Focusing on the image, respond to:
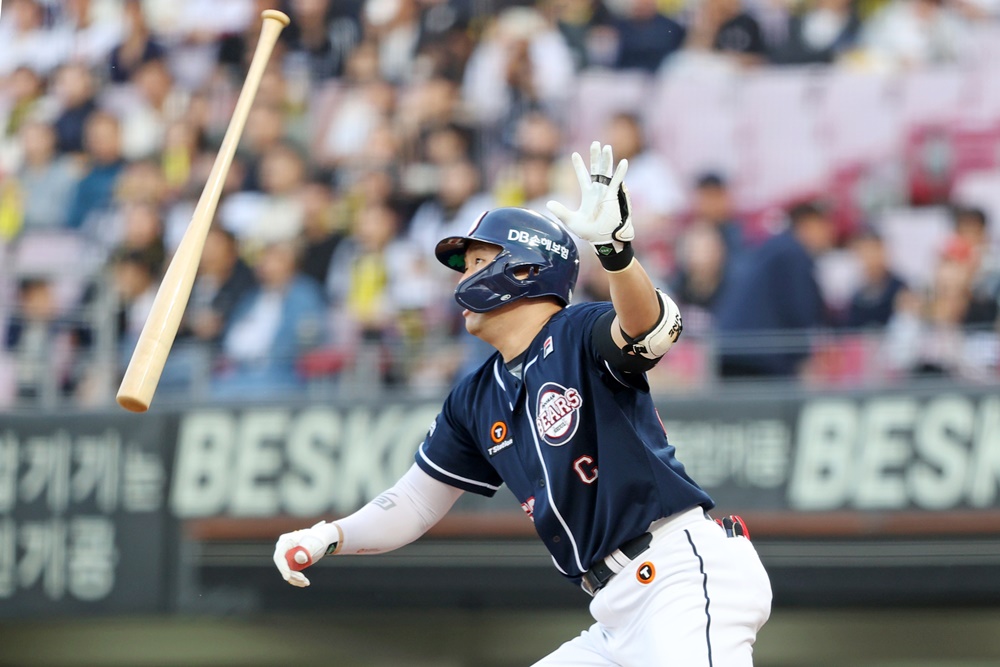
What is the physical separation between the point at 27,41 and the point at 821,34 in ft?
19.5

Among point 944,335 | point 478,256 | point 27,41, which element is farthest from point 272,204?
point 478,256

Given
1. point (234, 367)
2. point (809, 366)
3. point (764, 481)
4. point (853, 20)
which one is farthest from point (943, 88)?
point (234, 367)

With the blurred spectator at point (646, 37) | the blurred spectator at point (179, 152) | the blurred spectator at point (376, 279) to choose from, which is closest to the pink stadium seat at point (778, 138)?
the blurred spectator at point (646, 37)

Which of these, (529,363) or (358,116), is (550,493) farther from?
(358,116)

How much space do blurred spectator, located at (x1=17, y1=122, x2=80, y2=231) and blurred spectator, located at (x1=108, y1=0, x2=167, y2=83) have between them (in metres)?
0.80

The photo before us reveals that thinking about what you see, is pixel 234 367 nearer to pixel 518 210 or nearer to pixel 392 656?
pixel 392 656

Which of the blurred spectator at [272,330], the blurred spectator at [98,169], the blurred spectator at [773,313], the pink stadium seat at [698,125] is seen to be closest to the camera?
the blurred spectator at [773,313]

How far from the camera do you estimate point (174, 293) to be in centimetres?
431

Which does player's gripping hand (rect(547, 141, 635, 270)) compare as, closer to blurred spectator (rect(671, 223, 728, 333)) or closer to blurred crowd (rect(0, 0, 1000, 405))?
blurred crowd (rect(0, 0, 1000, 405))

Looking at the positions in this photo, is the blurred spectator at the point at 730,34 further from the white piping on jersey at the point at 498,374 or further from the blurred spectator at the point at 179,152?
the white piping on jersey at the point at 498,374

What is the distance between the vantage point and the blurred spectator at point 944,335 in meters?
6.79

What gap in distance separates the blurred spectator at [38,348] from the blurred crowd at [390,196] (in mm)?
14

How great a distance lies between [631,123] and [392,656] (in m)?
3.30

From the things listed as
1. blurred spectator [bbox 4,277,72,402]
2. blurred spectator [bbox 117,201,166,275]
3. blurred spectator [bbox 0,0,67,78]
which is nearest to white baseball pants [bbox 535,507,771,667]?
blurred spectator [bbox 4,277,72,402]
